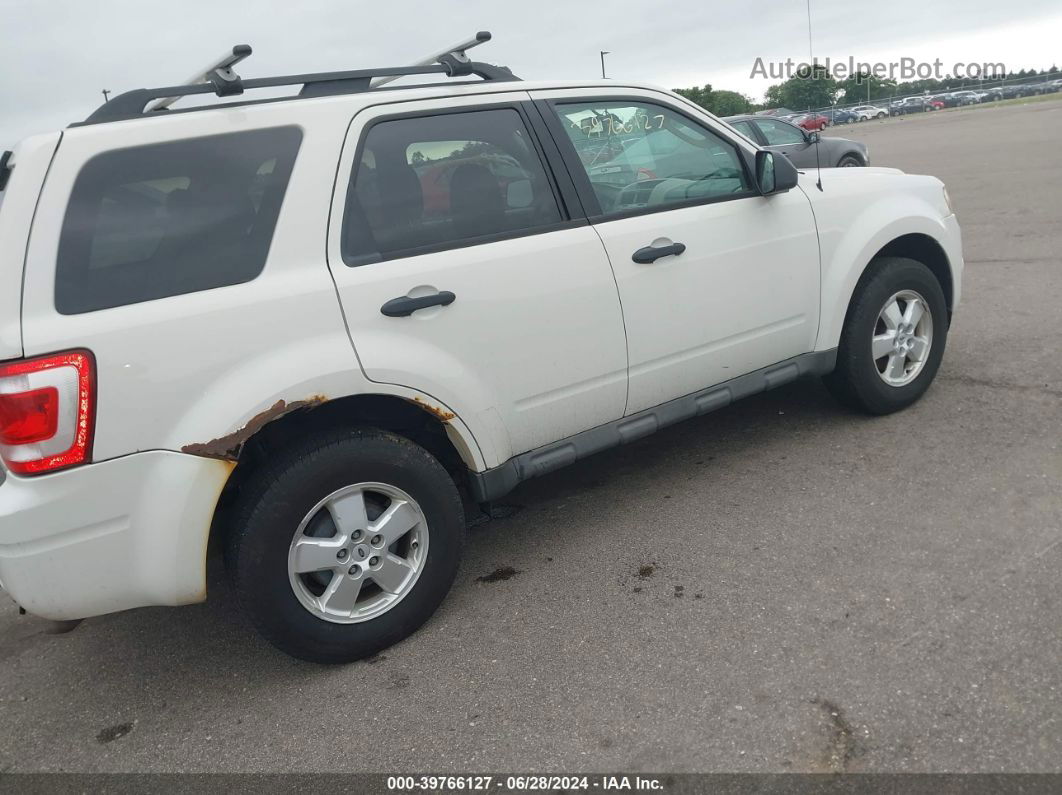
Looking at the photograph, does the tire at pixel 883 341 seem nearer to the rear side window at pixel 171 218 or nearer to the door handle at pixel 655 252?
the door handle at pixel 655 252

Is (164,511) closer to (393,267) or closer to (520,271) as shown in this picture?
(393,267)

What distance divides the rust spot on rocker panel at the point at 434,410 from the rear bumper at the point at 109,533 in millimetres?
684

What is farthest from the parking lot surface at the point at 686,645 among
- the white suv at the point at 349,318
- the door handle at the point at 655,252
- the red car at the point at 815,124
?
the red car at the point at 815,124

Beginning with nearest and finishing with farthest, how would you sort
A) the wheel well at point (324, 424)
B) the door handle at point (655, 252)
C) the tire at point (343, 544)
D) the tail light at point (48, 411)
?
the tail light at point (48, 411)
the tire at point (343, 544)
the wheel well at point (324, 424)
the door handle at point (655, 252)

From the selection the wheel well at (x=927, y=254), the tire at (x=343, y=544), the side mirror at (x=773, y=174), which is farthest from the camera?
the wheel well at (x=927, y=254)

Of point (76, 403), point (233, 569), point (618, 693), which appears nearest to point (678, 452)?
point (618, 693)

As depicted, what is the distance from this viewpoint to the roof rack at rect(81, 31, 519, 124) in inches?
111

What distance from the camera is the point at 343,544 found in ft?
9.68

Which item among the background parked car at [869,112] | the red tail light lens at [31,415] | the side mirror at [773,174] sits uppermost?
the background parked car at [869,112]

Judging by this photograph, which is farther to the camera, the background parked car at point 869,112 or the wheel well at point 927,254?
the background parked car at point 869,112

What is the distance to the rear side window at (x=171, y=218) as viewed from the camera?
2.59m

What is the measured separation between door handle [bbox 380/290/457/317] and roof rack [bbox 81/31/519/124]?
0.80 m

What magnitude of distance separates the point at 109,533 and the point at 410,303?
117cm

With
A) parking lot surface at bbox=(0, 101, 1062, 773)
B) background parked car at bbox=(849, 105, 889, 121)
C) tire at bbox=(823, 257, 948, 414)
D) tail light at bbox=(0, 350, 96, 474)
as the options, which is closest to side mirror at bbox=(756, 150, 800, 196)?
tire at bbox=(823, 257, 948, 414)
